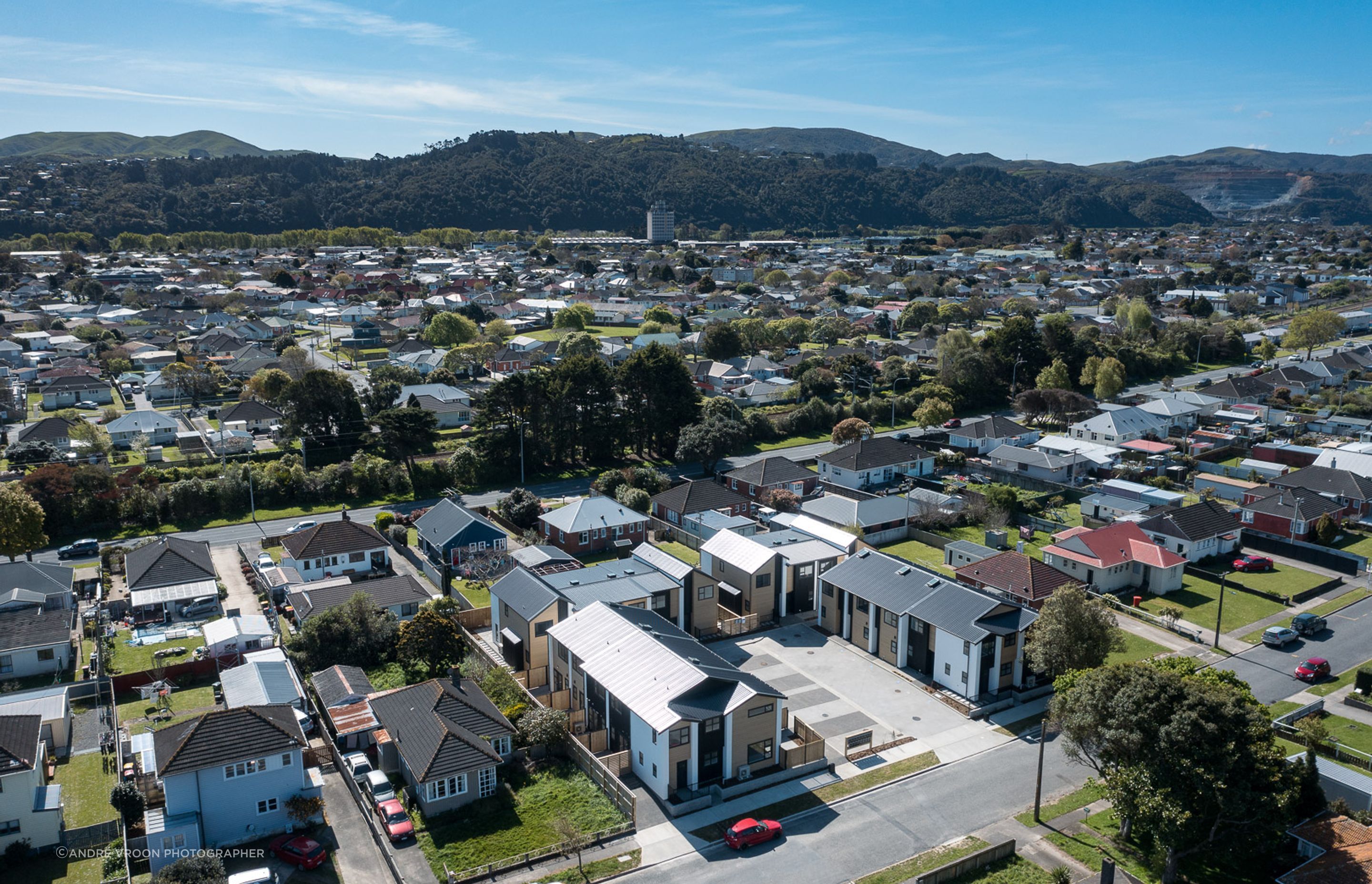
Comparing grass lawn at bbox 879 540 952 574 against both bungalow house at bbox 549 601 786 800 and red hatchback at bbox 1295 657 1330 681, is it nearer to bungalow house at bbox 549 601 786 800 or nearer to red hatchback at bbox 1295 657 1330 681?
red hatchback at bbox 1295 657 1330 681

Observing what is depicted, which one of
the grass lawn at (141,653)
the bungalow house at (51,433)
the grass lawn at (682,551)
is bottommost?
the grass lawn at (682,551)

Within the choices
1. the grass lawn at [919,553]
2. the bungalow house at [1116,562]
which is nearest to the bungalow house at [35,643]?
the grass lawn at [919,553]

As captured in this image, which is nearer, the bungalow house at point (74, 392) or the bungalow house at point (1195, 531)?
the bungalow house at point (1195, 531)

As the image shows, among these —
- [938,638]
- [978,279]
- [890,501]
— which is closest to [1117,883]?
[938,638]

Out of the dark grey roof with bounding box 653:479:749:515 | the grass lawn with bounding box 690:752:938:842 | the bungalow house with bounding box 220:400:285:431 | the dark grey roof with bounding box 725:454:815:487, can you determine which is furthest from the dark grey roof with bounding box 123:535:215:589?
the dark grey roof with bounding box 725:454:815:487

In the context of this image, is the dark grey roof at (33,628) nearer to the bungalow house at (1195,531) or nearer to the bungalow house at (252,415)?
the bungalow house at (252,415)

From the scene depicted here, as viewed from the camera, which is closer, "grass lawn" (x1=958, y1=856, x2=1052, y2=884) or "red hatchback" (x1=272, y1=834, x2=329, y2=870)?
"grass lawn" (x1=958, y1=856, x2=1052, y2=884)
